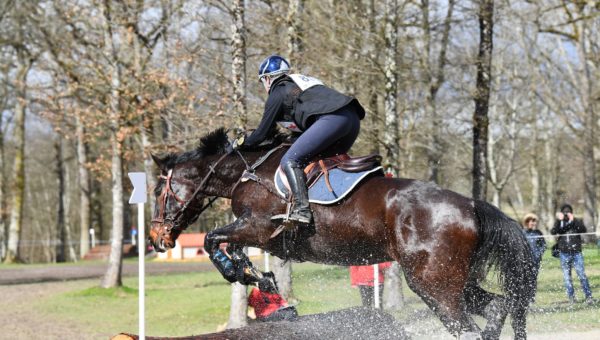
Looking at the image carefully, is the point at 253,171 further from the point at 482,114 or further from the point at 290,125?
the point at 482,114

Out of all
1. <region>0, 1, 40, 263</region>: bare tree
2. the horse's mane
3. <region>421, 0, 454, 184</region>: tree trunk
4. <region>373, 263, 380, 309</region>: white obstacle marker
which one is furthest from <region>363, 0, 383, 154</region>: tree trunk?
<region>0, 1, 40, 263</region>: bare tree

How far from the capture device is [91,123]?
63.6ft

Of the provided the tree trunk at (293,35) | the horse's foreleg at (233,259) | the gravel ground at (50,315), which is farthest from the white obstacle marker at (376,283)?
the tree trunk at (293,35)

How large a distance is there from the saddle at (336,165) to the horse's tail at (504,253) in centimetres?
104

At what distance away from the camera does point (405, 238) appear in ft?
21.0

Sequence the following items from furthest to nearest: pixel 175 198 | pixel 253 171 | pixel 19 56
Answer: pixel 19 56
pixel 175 198
pixel 253 171

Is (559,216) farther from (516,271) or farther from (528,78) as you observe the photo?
(528,78)

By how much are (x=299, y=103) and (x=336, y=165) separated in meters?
0.70

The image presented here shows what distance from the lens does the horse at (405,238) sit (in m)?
6.29

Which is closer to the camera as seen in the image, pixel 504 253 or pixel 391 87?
pixel 504 253

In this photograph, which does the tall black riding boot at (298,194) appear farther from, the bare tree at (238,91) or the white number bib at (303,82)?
the bare tree at (238,91)

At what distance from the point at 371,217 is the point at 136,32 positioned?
1456 centimetres

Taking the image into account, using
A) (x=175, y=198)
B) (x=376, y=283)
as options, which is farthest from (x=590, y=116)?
(x=175, y=198)

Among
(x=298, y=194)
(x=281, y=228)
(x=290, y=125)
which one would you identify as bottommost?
(x=281, y=228)
